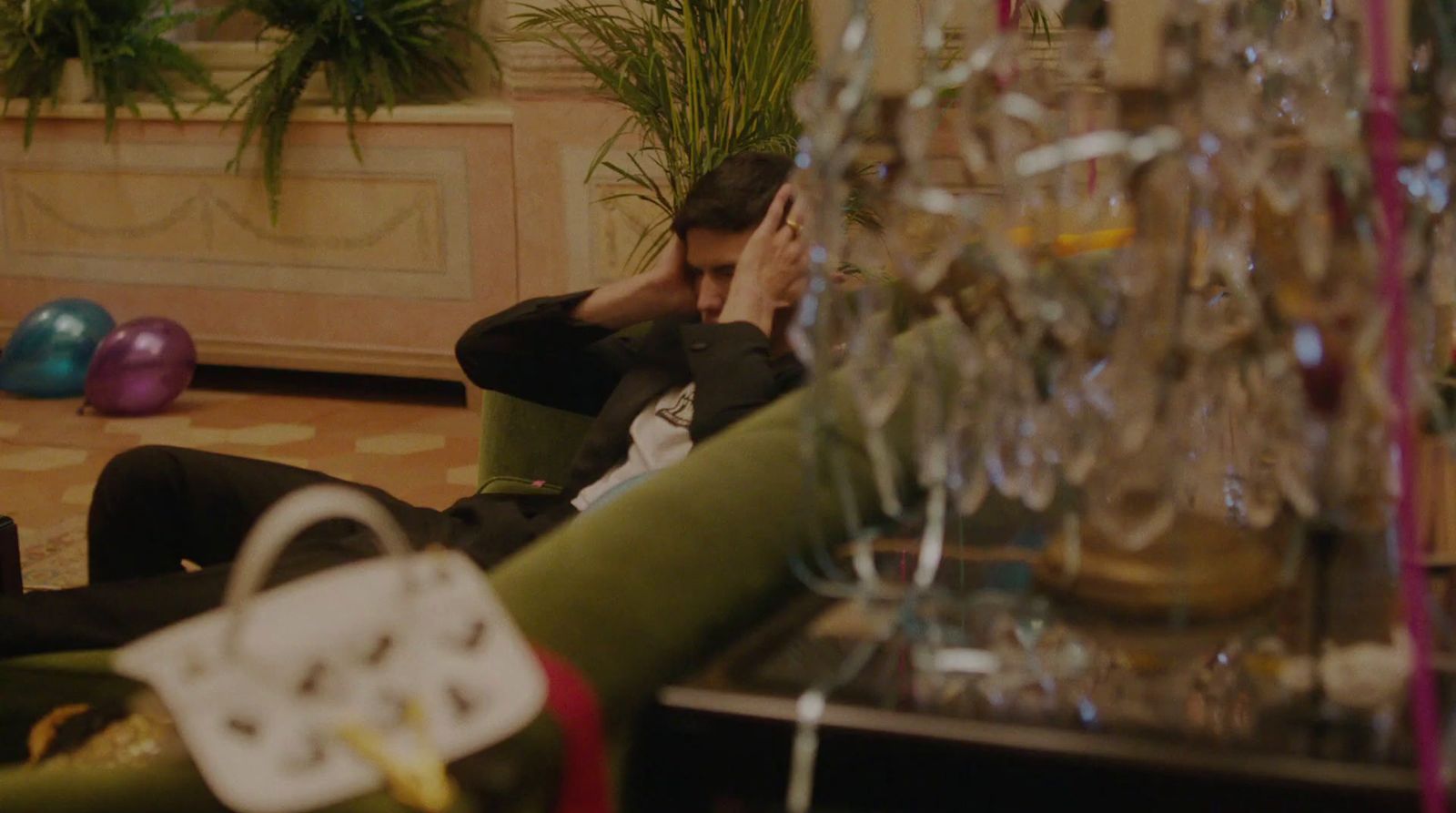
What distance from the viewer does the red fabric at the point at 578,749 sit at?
0.89 meters

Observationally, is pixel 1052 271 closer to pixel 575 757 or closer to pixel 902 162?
pixel 902 162

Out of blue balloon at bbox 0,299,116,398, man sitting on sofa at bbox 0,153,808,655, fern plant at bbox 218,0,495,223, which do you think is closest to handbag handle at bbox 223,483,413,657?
man sitting on sofa at bbox 0,153,808,655

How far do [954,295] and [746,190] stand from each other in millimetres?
1209

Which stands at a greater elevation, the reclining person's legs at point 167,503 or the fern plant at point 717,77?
the fern plant at point 717,77

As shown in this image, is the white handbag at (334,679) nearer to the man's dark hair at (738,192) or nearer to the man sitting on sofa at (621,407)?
the man sitting on sofa at (621,407)

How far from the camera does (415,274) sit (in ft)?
17.3

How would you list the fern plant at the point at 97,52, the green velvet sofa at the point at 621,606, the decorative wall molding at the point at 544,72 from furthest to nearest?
the fern plant at the point at 97,52 → the decorative wall molding at the point at 544,72 → the green velvet sofa at the point at 621,606

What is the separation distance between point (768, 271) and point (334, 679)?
137cm

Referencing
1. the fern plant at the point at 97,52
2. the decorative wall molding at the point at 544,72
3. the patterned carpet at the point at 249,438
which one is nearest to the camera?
the patterned carpet at the point at 249,438

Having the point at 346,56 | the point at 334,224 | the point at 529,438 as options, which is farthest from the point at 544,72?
the point at 529,438

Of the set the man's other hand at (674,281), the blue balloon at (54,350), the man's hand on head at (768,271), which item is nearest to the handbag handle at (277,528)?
the man's hand on head at (768,271)

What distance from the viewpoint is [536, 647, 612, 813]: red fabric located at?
0.89m

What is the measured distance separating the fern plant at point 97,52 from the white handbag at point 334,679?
5.04m

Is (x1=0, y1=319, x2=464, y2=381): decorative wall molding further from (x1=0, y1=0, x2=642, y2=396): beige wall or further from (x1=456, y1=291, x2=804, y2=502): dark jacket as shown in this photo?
(x1=456, y1=291, x2=804, y2=502): dark jacket
